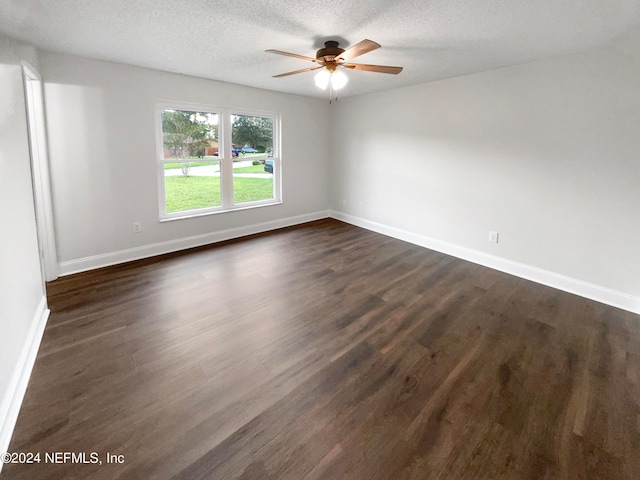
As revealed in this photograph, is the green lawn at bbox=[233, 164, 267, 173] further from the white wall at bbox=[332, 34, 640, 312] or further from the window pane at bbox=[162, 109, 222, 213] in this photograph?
the white wall at bbox=[332, 34, 640, 312]

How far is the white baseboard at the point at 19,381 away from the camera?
61.5 inches

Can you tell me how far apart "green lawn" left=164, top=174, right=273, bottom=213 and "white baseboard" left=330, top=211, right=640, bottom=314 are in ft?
6.96

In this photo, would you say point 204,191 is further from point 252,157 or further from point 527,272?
point 527,272

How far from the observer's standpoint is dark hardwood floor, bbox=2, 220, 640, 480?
1521 millimetres

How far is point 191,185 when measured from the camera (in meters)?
4.68

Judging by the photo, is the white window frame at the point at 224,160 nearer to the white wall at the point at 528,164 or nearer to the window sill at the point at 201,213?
the window sill at the point at 201,213

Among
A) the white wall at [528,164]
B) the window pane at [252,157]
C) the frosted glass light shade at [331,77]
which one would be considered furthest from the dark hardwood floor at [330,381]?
the window pane at [252,157]

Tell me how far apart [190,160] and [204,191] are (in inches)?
24.0

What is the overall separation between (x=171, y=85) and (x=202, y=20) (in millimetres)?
1962

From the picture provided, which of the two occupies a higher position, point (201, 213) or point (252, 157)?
point (252, 157)

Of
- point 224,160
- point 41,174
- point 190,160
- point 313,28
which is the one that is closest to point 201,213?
point 190,160

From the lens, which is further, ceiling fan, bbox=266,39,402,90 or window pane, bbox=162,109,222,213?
window pane, bbox=162,109,222,213

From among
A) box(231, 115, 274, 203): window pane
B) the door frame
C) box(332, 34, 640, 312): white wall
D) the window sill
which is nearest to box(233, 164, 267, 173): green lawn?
box(231, 115, 274, 203): window pane

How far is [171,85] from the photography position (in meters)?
4.02
